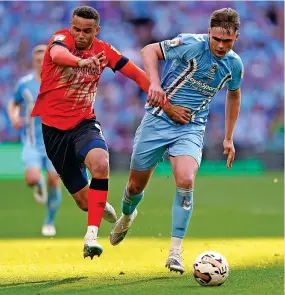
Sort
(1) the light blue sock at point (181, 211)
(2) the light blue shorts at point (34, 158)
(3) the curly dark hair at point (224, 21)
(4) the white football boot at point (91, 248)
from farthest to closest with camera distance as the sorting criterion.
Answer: (2) the light blue shorts at point (34, 158)
(3) the curly dark hair at point (224, 21)
(1) the light blue sock at point (181, 211)
(4) the white football boot at point (91, 248)

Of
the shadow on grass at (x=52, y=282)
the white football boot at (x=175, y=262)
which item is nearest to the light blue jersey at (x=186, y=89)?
the white football boot at (x=175, y=262)

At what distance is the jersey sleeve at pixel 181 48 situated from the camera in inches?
309

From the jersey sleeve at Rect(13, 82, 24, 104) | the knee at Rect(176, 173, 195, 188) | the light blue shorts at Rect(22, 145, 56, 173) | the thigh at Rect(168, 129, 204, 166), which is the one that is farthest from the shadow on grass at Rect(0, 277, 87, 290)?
the jersey sleeve at Rect(13, 82, 24, 104)

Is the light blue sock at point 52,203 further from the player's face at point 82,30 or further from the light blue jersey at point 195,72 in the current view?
the player's face at point 82,30

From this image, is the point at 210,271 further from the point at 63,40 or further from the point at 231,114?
the point at 63,40

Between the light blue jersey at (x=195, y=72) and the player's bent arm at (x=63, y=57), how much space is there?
915mm

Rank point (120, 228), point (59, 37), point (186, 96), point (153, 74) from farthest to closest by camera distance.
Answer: point (120, 228)
point (186, 96)
point (59, 37)
point (153, 74)

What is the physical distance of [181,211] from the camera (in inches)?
296

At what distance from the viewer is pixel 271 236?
11.5 metres

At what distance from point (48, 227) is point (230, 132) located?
441 centimetres

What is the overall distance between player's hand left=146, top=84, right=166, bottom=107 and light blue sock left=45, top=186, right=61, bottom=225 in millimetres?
4826

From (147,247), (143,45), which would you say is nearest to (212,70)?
(147,247)

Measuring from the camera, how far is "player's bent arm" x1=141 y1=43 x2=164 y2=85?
7.66m

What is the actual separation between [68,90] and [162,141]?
0.98 m
